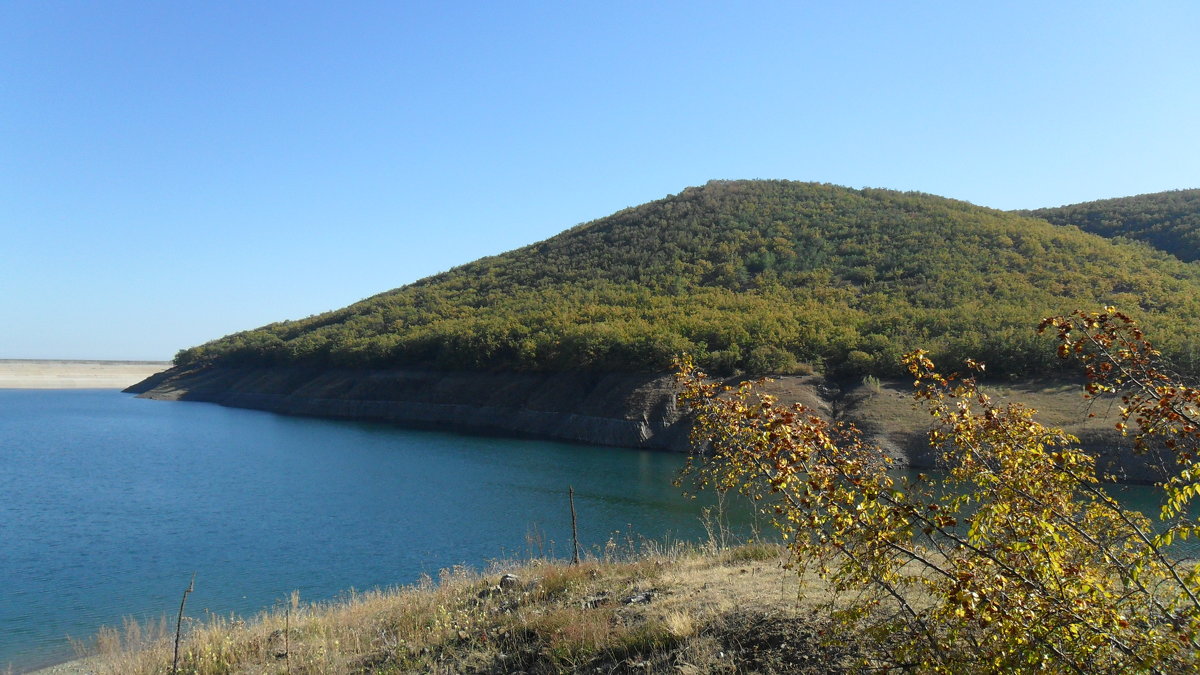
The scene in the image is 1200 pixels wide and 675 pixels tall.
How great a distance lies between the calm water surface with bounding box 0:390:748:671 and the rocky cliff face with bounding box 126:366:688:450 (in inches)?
110

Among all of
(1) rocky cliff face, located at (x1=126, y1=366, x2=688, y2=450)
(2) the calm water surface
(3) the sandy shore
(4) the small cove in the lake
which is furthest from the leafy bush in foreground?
(3) the sandy shore

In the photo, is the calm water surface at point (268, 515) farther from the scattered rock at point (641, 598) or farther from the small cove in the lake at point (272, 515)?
the scattered rock at point (641, 598)

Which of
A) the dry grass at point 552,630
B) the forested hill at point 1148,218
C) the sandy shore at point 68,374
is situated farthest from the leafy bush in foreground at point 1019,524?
the sandy shore at point 68,374

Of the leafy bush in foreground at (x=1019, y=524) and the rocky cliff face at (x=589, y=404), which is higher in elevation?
the leafy bush in foreground at (x=1019, y=524)

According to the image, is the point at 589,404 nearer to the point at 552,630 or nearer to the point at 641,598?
the point at 641,598

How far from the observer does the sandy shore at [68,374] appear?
14762 cm

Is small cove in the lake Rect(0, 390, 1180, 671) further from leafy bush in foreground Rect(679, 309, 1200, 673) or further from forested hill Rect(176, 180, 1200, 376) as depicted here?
forested hill Rect(176, 180, 1200, 376)

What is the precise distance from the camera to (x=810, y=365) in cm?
4225

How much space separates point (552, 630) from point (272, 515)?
18725mm

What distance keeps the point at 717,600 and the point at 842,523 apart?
4507 mm

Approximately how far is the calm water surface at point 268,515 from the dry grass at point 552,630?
439 centimetres

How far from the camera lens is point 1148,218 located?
6512 centimetres

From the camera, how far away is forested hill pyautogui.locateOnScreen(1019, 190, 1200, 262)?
5825cm

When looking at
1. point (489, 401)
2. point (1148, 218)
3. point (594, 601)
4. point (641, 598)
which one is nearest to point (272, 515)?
point (594, 601)
